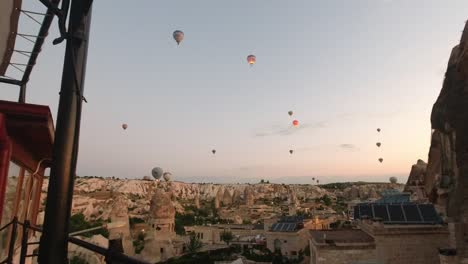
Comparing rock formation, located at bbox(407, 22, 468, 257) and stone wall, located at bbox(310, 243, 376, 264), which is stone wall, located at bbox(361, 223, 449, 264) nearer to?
stone wall, located at bbox(310, 243, 376, 264)

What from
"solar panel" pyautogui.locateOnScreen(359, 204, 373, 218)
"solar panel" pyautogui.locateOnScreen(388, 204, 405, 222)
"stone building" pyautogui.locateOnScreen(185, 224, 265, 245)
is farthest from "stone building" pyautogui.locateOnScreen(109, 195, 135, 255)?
"solar panel" pyautogui.locateOnScreen(388, 204, 405, 222)

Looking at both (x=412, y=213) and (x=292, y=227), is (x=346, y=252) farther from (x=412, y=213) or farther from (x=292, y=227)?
(x=292, y=227)

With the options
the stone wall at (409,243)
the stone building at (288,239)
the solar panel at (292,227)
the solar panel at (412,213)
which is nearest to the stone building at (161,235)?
the stone building at (288,239)

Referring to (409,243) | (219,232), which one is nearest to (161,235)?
(219,232)

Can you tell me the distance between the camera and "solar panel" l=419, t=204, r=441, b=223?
51.5 feet

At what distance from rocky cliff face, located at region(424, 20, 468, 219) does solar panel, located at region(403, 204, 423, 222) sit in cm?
155

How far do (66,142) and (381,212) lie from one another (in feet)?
59.7

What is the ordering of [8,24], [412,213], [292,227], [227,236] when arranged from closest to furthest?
[8,24] → [412,213] → [292,227] → [227,236]

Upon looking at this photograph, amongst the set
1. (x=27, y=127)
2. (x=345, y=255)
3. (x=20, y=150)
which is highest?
(x=27, y=127)

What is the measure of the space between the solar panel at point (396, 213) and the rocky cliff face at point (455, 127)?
86.7 inches

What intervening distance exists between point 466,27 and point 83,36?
23744 millimetres

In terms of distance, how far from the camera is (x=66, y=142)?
9.05ft

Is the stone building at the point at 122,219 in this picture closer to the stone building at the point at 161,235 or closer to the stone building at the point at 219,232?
the stone building at the point at 161,235

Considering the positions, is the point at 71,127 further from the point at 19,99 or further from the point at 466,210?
the point at 466,210
